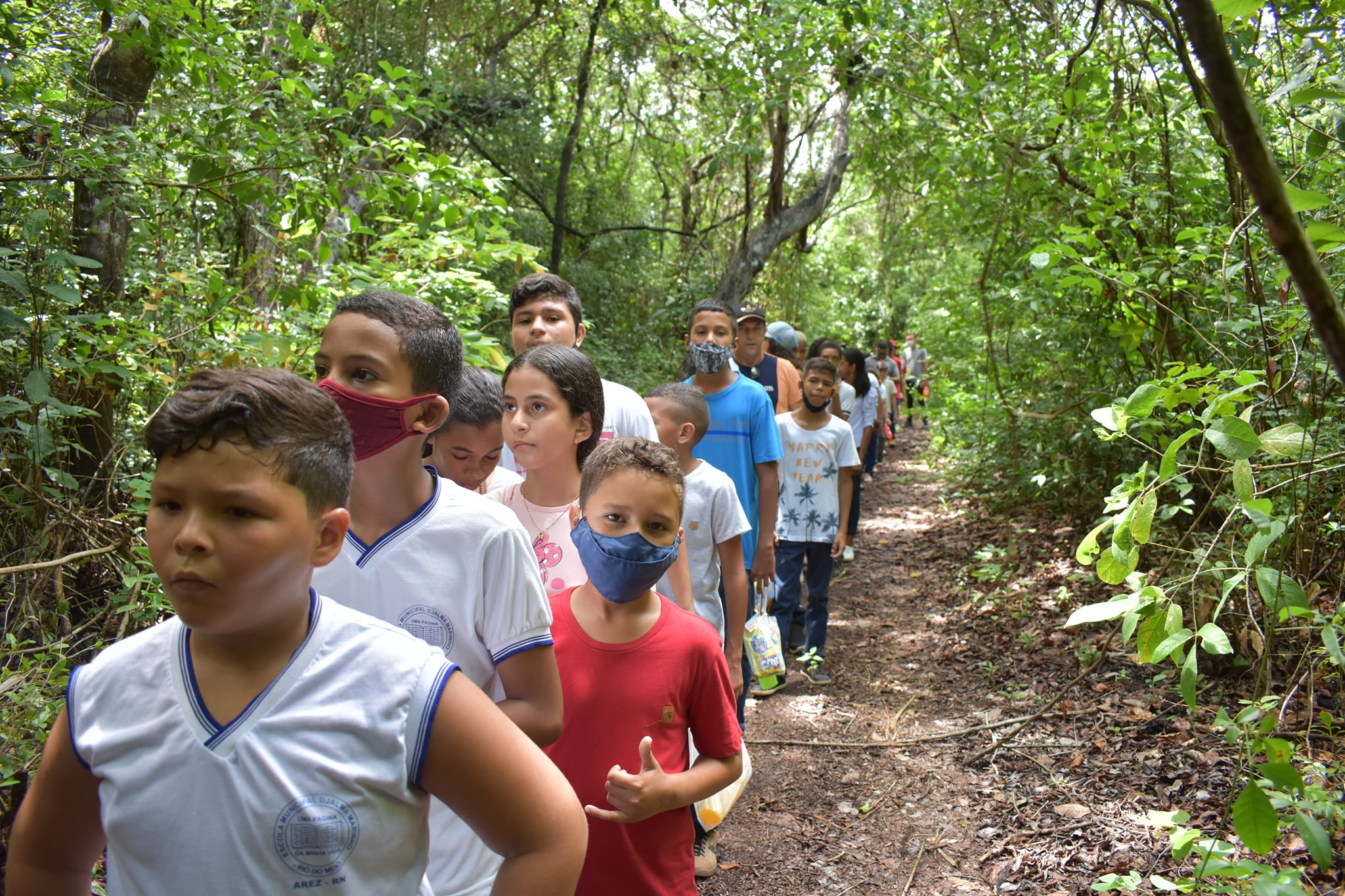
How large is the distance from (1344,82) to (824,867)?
3476 mm

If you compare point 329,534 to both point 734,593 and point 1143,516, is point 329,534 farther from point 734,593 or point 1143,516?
point 734,593

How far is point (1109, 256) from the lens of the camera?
619 centimetres

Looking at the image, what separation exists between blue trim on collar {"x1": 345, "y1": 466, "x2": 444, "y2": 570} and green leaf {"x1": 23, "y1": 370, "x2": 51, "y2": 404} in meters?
1.96

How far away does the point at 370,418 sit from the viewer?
2.04 metres

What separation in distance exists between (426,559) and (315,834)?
0.76m

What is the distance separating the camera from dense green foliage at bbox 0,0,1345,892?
10.5 ft

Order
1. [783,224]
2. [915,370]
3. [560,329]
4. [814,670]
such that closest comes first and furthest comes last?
[560,329] < [814,670] < [783,224] < [915,370]

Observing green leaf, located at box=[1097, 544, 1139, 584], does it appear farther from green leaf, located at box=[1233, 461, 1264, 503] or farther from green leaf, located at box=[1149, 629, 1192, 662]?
green leaf, located at box=[1233, 461, 1264, 503]

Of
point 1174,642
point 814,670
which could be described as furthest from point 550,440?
point 814,670

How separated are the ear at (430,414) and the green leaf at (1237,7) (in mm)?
1594

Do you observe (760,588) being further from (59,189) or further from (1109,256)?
(59,189)

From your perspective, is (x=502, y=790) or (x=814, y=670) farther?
(x=814, y=670)

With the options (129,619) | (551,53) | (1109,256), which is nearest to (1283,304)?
(1109,256)

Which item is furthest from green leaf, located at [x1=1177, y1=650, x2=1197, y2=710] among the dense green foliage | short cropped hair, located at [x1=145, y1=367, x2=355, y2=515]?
short cropped hair, located at [x1=145, y1=367, x2=355, y2=515]
